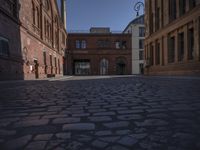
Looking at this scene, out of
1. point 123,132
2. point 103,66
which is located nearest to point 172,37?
point 123,132

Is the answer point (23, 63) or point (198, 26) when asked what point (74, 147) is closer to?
point (23, 63)

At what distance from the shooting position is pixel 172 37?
2527cm

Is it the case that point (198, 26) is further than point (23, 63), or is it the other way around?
point (198, 26)

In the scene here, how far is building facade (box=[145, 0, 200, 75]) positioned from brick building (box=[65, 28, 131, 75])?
18121mm

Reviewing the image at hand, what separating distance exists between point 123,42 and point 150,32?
2083cm

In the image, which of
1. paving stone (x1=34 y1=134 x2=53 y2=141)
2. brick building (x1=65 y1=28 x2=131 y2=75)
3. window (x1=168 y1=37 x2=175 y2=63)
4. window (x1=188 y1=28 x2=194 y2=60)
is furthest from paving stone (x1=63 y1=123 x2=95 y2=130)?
brick building (x1=65 y1=28 x2=131 y2=75)

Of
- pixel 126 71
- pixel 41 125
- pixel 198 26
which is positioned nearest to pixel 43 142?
pixel 41 125

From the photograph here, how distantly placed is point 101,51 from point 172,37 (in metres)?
27.8

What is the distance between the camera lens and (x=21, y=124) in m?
3.70

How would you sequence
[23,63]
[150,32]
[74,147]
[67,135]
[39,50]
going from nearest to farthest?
[74,147] < [67,135] < [23,63] < [39,50] < [150,32]

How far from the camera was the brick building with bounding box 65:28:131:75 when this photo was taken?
5200 centimetres

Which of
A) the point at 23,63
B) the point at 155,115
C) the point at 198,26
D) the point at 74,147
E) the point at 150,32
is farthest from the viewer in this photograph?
the point at 150,32

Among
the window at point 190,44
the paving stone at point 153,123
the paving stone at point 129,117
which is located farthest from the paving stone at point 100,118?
the window at point 190,44

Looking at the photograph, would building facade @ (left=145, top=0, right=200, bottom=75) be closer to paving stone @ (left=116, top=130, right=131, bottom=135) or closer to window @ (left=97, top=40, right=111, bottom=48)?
paving stone @ (left=116, top=130, right=131, bottom=135)
